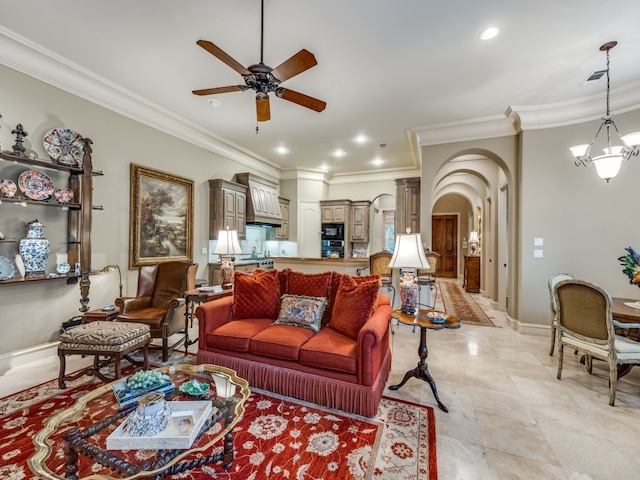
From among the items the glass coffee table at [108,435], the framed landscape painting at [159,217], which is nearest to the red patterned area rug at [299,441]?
the glass coffee table at [108,435]

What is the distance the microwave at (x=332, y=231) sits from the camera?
7.55 metres

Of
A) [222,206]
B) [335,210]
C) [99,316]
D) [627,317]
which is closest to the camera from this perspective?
[627,317]

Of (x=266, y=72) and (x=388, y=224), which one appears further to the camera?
(x=388, y=224)

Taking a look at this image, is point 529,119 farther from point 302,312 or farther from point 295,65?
point 302,312

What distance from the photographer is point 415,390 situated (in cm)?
253

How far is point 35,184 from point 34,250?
26.5 inches

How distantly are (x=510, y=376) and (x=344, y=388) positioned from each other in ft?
6.06

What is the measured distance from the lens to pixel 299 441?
1.84m

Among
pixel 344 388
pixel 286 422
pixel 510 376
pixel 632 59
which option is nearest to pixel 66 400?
pixel 286 422

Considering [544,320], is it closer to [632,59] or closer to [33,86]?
[632,59]

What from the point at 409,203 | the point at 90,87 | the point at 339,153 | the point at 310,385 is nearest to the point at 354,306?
the point at 310,385

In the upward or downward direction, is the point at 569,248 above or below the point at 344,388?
above

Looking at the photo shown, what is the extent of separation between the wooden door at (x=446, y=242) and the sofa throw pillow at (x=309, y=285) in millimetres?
8868

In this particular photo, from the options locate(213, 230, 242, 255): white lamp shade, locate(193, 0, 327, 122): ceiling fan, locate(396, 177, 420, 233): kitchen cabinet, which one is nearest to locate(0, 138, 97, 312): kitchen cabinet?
locate(213, 230, 242, 255): white lamp shade
